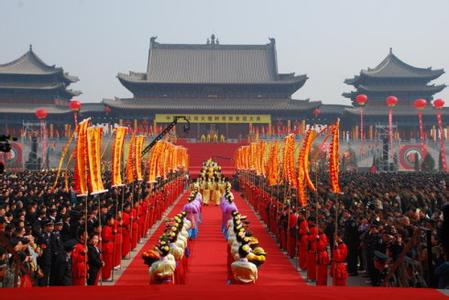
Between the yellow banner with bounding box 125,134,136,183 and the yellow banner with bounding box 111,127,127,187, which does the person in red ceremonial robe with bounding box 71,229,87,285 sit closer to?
the yellow banner with bounding box 111,127,127,187

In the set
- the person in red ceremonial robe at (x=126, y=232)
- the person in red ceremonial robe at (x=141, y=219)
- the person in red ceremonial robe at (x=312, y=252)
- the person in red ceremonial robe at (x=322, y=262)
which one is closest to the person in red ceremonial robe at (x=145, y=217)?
the person in red ceremonial robe at (x=141, y=219)

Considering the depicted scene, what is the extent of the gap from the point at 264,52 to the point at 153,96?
12596 mm

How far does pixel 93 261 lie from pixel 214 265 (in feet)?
11.3

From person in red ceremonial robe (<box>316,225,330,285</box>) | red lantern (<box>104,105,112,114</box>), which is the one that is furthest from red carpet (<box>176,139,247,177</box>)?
person in red ceremonial robe (<box>316,225,330,285</box>)

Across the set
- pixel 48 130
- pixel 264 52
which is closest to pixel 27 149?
pixel 48 130

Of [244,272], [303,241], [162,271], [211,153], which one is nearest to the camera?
[244,272]

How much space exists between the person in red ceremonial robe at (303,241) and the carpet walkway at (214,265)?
0.82ft

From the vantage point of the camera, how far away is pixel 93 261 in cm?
842

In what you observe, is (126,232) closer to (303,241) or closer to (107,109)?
(303,241)

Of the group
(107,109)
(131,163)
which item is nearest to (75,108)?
(107,109)

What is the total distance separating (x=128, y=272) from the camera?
420 inches

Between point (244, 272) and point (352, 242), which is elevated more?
point (244, 272)

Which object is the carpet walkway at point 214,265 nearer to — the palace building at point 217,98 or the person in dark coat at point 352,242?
the person in dark coat at point 352,242

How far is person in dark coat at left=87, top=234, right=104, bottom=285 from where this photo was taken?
27.7 feet
